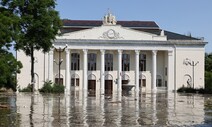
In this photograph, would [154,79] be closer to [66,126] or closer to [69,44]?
[69,44]

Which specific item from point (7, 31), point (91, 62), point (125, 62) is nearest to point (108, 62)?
point (91, 62)

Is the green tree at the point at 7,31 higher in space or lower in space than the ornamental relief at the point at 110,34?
lower

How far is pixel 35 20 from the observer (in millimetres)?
41344

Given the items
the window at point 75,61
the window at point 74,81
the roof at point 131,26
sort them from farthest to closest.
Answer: the roof at point 131,26 → the window at point 75,61 → the window at point 74,81

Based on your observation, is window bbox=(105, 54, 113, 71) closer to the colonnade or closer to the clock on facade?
the colonnade

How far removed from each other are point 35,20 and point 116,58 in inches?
1902

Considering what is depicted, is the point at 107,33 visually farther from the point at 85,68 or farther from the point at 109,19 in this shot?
the point at 85,68

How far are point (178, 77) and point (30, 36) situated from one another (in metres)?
51.1

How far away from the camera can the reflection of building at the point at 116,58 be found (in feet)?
278

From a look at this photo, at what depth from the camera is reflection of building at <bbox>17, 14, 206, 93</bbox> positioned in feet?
278

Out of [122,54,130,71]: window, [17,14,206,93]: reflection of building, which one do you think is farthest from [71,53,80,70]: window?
[122,54,130,71]: window

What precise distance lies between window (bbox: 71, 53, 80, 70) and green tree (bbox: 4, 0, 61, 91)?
4445cm

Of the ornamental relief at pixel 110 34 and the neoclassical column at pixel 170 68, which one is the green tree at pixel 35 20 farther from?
the neoclassical column at pixel 170 68

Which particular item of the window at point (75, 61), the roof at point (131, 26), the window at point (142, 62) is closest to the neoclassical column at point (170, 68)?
the roof at point (131, 26)
